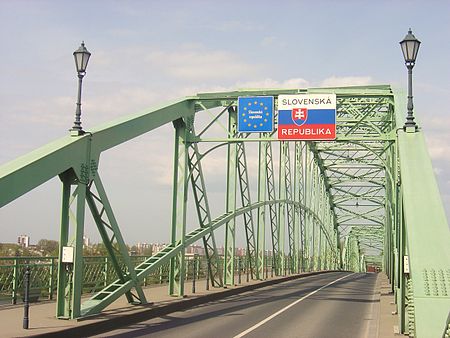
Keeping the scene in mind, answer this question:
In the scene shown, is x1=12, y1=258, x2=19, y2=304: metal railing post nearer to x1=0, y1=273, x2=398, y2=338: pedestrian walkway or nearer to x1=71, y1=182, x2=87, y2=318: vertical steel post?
x1=0, y1=273, x2=398, y2=338: pedestrian walkway

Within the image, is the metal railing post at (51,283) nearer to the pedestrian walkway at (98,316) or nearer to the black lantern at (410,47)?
the pedestrian walkway at (98,316)

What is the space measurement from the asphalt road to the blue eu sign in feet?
21.5

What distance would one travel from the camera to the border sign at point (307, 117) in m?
22.2

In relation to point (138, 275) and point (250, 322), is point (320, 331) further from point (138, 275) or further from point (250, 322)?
point (138, 275)

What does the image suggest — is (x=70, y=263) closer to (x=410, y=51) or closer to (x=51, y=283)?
(x=51, y=283)

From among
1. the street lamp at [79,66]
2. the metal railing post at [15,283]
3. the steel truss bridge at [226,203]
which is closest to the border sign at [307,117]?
the steel truss bridge at [226,203]

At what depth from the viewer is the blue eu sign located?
75.3 feet

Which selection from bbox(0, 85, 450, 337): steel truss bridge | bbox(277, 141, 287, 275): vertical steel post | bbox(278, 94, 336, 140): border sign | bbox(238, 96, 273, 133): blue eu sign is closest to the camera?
bbox(0, 85, 450, 337): steel truss bridge

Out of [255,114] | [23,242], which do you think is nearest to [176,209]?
[255,114]

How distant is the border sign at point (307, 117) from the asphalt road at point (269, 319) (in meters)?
6.22

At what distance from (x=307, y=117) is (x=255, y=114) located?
2.01m

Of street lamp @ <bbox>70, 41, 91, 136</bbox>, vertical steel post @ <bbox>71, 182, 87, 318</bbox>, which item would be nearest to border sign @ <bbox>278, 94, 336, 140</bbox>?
street lamp @ <bbox>70, 41, 91, 136</bbox>

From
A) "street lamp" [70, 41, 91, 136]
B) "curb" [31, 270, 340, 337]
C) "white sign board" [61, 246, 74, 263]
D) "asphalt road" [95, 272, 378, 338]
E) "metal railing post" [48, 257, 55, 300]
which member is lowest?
"asphalt road" [95, 272, 378, 338]

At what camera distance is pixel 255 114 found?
2311cm
